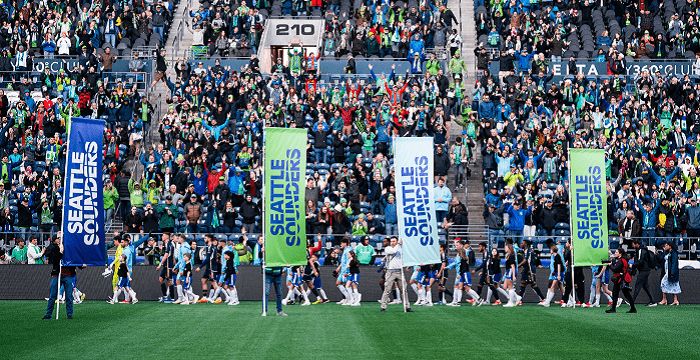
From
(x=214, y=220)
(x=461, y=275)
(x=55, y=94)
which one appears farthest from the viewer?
(x=55, y=94)

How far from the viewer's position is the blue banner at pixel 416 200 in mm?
23375

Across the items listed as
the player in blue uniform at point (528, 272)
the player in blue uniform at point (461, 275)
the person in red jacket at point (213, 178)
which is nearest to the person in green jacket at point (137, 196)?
the person in red jacket at point (213, 178)

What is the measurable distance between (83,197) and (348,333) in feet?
25.5

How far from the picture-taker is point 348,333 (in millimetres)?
17000

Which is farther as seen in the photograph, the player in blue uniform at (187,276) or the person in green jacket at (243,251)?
the person in green jacket at (243,251)

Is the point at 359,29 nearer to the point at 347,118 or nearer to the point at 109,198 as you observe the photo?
the point at 347,118

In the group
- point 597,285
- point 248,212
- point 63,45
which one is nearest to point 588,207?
point 597,285

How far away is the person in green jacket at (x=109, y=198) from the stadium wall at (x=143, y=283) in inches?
144

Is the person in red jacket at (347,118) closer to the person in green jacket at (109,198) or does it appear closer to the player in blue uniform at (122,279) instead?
the person in green jacket at (109,198)

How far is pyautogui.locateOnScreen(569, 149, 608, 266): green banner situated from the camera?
25219 mm

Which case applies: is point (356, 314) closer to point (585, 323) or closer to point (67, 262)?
point (585, 323)

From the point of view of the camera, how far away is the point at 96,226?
2122cm

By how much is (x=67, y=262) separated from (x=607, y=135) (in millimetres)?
21306

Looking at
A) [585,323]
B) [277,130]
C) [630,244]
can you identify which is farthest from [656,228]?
[277,130]
